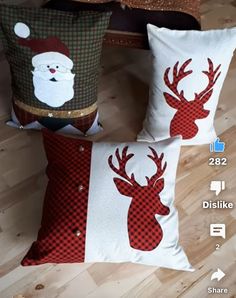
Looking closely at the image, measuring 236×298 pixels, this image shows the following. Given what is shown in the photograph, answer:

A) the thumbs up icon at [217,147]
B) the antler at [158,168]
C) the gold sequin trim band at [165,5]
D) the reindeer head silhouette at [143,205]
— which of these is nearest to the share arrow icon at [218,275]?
the reindeer head silhouette at [143,205]

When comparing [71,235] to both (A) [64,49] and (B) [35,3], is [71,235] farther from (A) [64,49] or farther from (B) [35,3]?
(B) [35,3]

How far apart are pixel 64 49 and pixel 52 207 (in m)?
0.47

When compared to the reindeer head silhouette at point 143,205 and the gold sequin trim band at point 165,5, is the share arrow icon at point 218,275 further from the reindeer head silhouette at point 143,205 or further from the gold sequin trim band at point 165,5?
the gold sequin trim band at point 165,5

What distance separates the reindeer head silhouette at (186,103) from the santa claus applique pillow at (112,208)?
0.58 feet

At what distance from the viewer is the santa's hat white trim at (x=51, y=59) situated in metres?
1.17

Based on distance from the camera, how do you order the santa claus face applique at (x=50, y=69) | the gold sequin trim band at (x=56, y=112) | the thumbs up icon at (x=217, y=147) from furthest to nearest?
the thumbs up icon at (x=217, y=147) → the gold sequin trim band at (x=56, y=112) → the santa claus face applique at (x=50, y=69)

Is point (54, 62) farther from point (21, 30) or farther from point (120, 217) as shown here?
point (120, 217)

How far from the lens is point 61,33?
1.13 meters

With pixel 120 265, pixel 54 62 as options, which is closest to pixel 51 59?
pixel 54 62

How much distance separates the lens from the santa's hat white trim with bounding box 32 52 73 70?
117cm

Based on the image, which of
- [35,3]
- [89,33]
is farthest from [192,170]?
[35,3]

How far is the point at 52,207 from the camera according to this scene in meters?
1.09

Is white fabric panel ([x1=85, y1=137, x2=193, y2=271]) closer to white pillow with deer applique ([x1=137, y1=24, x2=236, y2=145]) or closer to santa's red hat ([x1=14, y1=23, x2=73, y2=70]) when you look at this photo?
white pillow with deer applique ([x1=137, y1=24, x2=236, y2=145])

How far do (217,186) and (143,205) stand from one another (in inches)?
15.5
